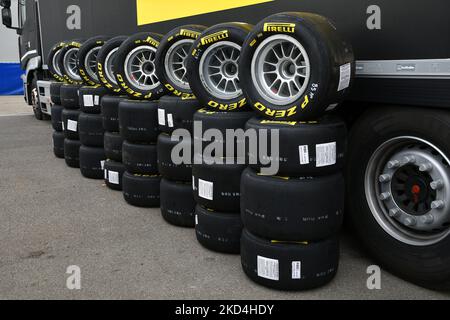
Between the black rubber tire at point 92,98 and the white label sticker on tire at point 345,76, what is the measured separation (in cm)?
350

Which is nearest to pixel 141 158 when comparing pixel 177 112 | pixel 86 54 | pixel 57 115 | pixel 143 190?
pixel 143 190

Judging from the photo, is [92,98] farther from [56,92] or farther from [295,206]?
[295,206]

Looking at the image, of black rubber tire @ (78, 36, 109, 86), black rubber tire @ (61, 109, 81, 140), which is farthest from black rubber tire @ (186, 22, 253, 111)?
black rubber tire @ (61, 109, 81, 140)

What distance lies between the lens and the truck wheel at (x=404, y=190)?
110 inches

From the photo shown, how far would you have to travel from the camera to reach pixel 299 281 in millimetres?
2943

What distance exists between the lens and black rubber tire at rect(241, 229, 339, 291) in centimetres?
292

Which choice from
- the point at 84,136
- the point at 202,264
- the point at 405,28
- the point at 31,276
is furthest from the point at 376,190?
the point at 84,136

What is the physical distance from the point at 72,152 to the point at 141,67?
2.17 meters

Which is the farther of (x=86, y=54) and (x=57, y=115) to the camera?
(x=57, y=115)

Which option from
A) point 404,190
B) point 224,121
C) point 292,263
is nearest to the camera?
point 292,263

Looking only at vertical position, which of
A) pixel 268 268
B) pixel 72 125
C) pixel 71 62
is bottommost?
pixel 268 268

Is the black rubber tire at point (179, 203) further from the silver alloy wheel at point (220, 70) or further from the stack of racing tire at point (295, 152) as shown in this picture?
the stack of racing tire at point (295, 152)

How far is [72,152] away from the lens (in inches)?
253

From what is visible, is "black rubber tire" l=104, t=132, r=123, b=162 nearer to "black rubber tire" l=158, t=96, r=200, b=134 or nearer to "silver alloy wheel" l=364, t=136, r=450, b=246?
"black rubber tire" l=158, t=96, r=200, b=134
